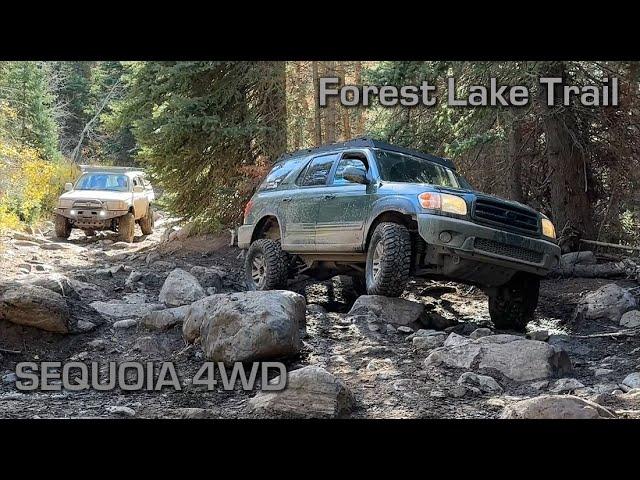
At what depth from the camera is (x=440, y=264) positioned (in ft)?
20.3

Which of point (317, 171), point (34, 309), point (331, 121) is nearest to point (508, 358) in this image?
point (317, 171)

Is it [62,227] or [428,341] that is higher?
[62,227]

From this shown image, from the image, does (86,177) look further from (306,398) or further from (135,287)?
(306,398)

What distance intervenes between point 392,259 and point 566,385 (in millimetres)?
2008

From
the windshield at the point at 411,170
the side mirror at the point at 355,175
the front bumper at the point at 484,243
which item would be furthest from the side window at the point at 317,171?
the front bumper at the point at 484,243

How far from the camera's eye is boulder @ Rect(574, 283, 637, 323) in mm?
6684

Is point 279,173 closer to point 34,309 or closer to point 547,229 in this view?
point 547,229

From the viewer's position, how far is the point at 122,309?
7.03 m

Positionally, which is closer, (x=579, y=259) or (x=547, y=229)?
(x=547, y=229)

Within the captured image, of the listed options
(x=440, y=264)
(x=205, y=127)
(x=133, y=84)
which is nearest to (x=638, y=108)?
(x=440, y=264)

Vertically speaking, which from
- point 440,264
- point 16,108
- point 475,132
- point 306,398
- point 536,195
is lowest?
point 306,398

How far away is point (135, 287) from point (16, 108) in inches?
226

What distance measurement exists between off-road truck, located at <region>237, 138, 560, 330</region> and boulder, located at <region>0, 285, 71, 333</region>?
7.81 ft

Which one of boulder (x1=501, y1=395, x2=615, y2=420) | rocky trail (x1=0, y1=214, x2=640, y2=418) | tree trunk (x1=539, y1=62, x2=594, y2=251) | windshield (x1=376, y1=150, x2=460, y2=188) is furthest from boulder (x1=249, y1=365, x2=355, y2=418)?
tree trunk (x1=539, y1=62, x2=594, y2=251)
